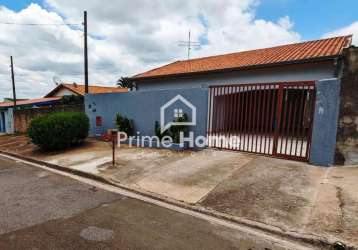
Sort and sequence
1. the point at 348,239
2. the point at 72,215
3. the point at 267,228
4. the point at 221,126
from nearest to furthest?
the point at 348,239, the point at 267,228, the point at 72,215, the point at 221,126

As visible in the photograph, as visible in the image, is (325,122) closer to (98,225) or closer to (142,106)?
(98,225)

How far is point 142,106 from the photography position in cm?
951

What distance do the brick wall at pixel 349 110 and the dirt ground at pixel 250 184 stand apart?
44cm

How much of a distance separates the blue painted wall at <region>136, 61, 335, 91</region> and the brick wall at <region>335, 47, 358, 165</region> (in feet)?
10.6

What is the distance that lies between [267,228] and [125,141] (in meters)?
7.57

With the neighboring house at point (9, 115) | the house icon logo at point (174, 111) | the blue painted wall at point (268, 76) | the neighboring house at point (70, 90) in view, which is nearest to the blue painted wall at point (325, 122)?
the blue painted wall at point (268, 76)

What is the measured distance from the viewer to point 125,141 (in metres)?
9.75

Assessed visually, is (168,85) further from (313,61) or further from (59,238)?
(59,238)

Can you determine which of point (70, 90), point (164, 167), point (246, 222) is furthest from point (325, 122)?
point (70, 90)

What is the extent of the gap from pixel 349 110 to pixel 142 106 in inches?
282

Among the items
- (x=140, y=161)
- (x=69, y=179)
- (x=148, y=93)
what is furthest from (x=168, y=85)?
(x=69, y=179)

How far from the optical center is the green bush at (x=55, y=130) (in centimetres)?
856

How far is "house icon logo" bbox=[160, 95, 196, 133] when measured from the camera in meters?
8.09

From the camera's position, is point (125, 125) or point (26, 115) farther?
point (26, 115)
